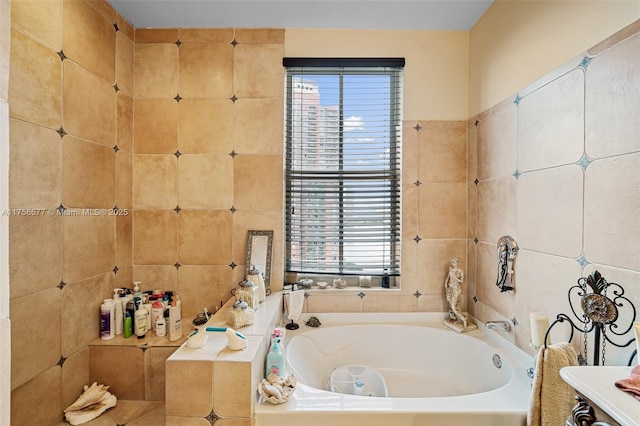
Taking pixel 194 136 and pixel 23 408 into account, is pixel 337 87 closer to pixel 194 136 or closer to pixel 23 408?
pixel 194 136

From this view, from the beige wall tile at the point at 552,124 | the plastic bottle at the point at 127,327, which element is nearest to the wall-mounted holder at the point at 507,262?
the beige wall tile at the point at 552,124

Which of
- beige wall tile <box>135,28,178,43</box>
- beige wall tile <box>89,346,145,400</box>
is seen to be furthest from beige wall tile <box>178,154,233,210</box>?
beige wall tile <box>89,346,145,400</box>

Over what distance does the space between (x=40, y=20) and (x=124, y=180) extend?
82cm

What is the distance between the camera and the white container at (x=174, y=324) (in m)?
1.57

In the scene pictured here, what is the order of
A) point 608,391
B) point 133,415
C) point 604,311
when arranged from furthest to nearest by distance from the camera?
point 133,415, point 604,311, point 608,391

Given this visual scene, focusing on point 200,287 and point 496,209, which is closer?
point 496,209

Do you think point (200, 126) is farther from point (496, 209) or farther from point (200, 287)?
point (496, 209)

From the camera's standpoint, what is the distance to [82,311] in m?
1.45

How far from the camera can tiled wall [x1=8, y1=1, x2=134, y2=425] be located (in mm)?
1152

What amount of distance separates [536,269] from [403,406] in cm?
85

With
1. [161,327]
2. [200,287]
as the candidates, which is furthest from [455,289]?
[161,327]

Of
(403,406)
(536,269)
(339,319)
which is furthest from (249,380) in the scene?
(536,269)

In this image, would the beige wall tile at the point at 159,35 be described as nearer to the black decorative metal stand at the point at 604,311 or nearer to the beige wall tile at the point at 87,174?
the beige wall tile at the point at 87,174

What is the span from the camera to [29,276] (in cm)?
118
